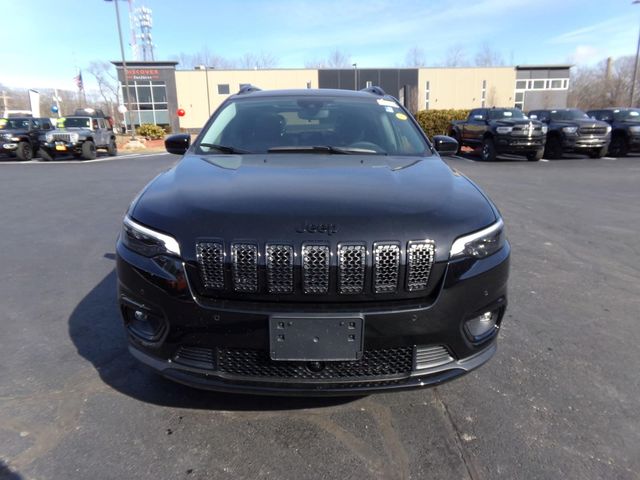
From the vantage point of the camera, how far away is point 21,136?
1833 cm

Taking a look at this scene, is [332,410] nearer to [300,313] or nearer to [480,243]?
[300,313]

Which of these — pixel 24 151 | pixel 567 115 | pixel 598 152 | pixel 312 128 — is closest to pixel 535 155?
pixel 567 115

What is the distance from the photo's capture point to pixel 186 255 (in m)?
2.05

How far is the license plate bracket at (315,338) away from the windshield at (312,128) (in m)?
1.57

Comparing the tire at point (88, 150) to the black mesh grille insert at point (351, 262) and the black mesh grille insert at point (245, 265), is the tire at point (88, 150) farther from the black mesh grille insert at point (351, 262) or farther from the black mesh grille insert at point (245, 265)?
the black mesh grille insert at point (351, 262)

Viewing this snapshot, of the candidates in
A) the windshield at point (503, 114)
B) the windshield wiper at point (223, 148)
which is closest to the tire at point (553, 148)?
Answer: the windshield at point (503, 114)

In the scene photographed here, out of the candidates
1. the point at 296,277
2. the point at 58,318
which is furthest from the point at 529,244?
the point at 58,318

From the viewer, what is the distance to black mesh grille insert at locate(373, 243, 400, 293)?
1.99 m

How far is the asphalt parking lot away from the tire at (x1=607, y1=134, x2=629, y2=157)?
14677 mm

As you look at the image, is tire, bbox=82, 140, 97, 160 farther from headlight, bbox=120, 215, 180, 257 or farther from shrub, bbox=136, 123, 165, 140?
headlight, bbox=120, 215, 180, 257

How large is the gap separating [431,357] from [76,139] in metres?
19.2

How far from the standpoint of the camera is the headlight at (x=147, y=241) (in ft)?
6.86

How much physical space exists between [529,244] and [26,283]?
5.47 meters

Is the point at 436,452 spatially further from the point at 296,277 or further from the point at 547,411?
the point at 296,277
